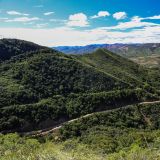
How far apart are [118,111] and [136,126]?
6476 mm

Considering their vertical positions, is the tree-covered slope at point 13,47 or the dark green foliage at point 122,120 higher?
the tree-covered slope at point 13,47

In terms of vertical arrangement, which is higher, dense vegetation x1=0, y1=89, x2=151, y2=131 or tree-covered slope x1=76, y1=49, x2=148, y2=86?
tree-covered slope x1=76, y1=49, x2=148, y2=86

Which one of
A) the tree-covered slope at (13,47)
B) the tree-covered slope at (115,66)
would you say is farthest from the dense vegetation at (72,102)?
the tree-covered slope at (115,66)

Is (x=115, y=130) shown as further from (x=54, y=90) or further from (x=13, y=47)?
(x=13, y=47)

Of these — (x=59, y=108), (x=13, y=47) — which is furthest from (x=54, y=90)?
(x=13, y=47)

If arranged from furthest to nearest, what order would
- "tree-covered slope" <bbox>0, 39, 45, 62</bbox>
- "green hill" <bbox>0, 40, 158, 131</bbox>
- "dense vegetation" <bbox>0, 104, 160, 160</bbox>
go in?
"tree-covered slope" <bbox>0, 39, 45, 62</bbox>, "green hill" <bbox>0, 40, 158, 131</bbox>, "dense vegetation" <bbox>0, 104, 160, 160</bbox>

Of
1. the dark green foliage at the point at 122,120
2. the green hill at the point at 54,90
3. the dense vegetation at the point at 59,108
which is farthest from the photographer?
the green hill at the point at 54,90

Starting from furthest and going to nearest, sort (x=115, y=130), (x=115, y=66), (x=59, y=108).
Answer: (x=115, y=66), (x=59, y=108), (x=115, y=130)

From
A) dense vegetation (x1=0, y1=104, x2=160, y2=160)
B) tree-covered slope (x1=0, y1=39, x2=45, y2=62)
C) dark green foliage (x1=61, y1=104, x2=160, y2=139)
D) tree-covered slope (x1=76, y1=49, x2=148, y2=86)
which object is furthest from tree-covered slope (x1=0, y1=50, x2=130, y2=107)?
dense vegetation (x1=0, y1=104, x2=160, y2=160)

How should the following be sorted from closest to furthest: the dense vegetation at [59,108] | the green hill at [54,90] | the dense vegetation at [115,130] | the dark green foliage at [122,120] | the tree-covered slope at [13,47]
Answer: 1. the dense vegetation at [115,130]
2. the dark green foliage at [122,120]
3. the dense vegetation at [59,108]
4. the green hill at [54,90]
5. the tree-covered slope at [13,47]

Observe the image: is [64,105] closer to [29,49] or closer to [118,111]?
[118,111]

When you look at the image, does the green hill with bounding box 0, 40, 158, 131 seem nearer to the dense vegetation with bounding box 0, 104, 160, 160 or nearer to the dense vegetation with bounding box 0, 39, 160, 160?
the dense vegetation with bounding box 0, 39, 160, 160

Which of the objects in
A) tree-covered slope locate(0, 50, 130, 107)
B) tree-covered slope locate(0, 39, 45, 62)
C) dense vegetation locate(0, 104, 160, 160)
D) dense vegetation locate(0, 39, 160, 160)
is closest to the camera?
dense vegetation locate(0, 104, 160, 160)

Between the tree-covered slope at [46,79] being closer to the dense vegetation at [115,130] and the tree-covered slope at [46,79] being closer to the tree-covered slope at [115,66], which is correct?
the tree-covered slope at [115,66]
